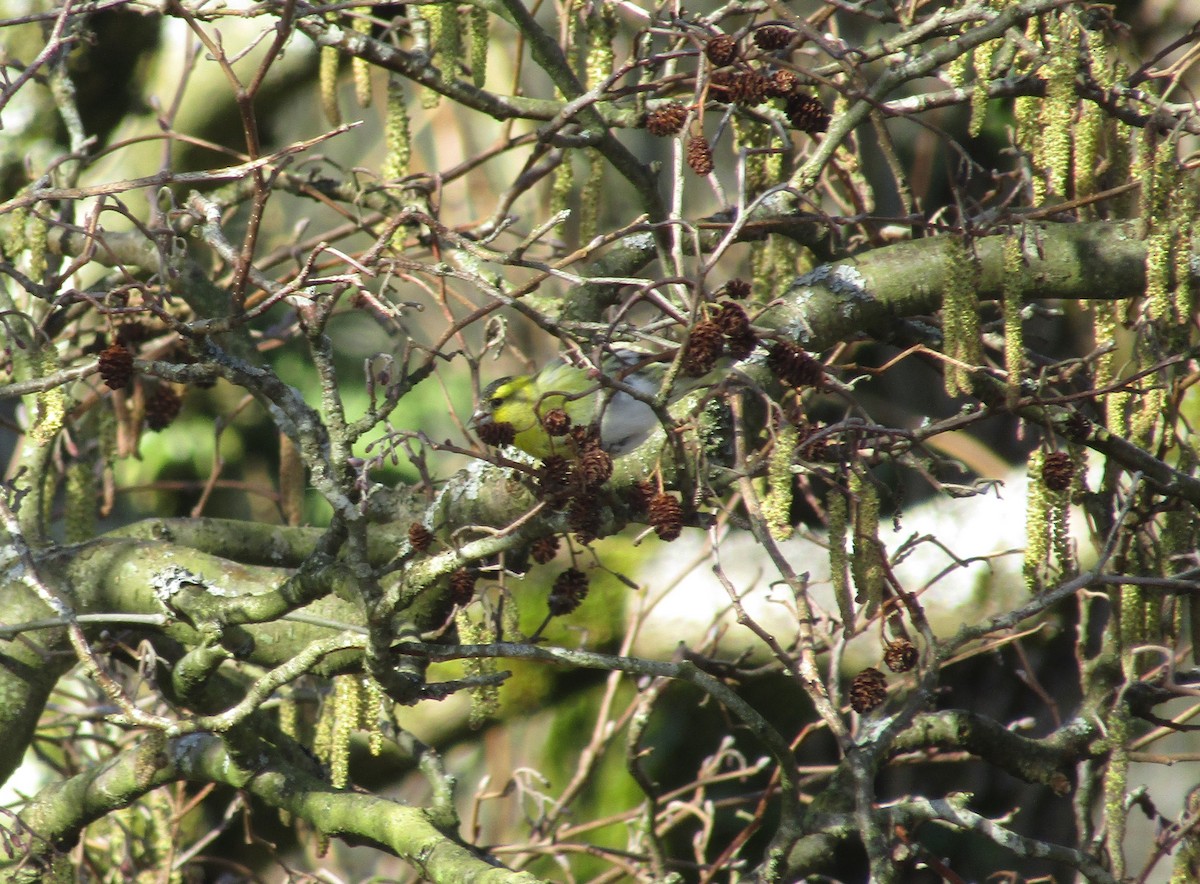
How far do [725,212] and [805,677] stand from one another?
1123 mm

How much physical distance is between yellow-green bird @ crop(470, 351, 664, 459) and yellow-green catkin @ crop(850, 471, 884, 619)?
33.1 inches

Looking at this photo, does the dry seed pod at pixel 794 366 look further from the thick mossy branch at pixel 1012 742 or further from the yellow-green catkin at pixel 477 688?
the thick mossy branch at pixel 1012 742

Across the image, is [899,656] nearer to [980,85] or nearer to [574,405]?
[980,85]

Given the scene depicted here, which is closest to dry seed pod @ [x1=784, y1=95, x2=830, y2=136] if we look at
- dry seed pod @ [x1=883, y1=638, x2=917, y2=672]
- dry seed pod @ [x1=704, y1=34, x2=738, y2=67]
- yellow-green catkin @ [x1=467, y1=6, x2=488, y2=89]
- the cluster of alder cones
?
the cluster of alder cones

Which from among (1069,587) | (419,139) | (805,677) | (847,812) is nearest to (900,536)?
(847,812)

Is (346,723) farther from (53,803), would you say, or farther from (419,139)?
Result: (419,139)

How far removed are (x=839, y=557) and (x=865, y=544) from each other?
3.3 inches

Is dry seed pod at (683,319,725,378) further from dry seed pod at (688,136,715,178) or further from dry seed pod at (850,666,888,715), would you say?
dry seed pod at (850,666,888,715)

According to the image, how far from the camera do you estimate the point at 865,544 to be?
1855 mm

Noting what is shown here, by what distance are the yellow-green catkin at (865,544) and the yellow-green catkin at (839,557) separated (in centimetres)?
2

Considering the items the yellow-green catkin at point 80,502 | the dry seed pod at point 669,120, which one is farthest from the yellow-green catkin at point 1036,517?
the yellow-green catkin at point 80,502

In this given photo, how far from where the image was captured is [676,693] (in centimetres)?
467

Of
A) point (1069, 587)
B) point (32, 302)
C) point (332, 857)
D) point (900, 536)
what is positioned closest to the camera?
point (1069, 587)

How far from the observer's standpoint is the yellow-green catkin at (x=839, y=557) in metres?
1.78
